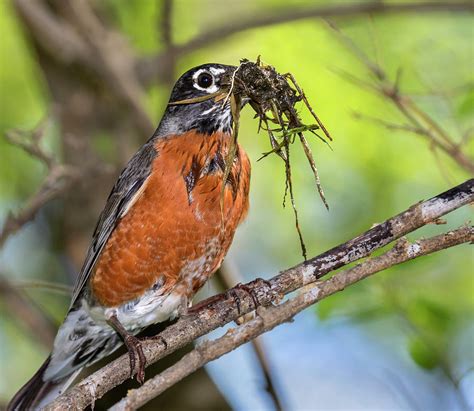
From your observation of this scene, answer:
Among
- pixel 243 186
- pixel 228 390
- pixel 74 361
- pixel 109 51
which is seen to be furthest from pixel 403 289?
pixel 109 51

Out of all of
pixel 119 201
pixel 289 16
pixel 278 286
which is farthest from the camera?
pixel 289 16

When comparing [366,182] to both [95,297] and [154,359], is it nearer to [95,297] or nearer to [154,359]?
[95,297]

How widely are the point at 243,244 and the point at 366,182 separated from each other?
1.76 meters

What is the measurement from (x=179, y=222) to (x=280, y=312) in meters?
1.20

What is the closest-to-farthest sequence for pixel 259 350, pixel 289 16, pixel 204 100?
pixel 204 100, pixel 259 350, pixel 289 16

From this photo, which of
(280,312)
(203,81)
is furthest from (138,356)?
(203,81)

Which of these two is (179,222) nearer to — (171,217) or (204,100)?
(171,217)

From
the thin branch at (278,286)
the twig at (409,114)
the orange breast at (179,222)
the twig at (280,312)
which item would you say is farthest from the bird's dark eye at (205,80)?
the twig at (280,312)

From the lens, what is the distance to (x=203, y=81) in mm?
4789

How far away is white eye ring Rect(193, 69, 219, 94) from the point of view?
4.73m

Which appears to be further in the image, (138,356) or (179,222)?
(179,222)

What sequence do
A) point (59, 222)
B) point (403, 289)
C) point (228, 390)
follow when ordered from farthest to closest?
point (59, 222) < point (228, 390) < point (403, 289)

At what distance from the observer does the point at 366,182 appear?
7.52 meters

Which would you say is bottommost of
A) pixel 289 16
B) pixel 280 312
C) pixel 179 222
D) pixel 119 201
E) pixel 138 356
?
pixel 280 312
